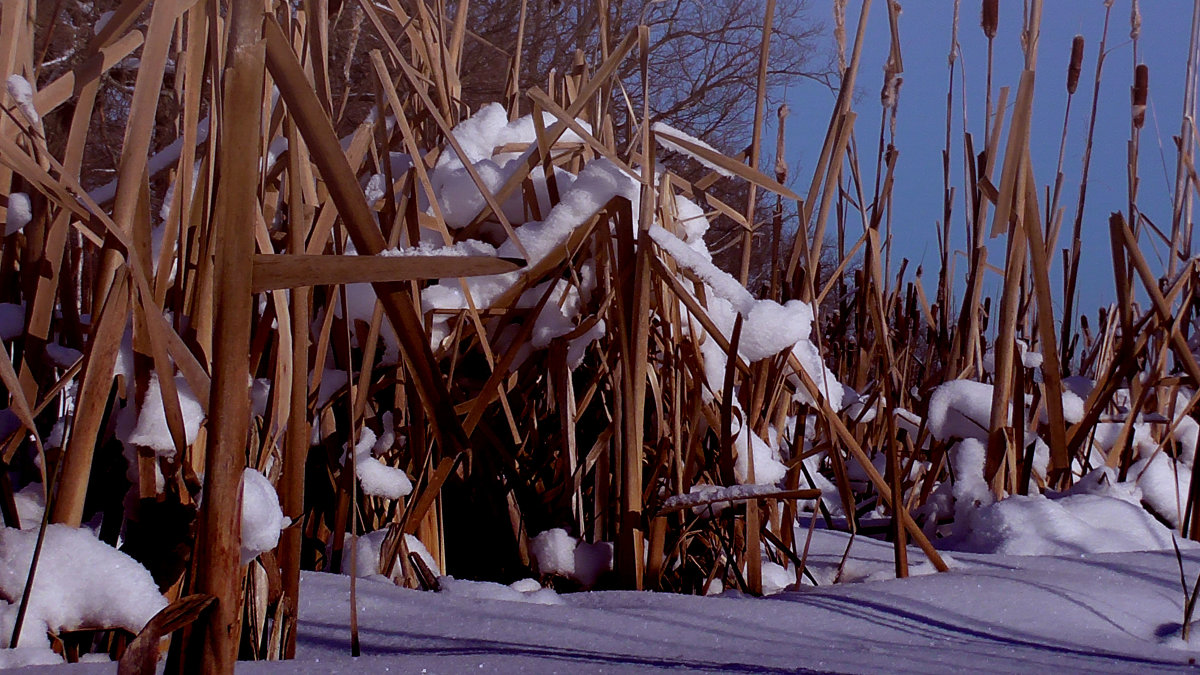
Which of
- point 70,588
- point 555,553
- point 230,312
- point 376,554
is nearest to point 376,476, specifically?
point 376,554

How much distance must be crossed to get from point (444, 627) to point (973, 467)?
2.63 ft

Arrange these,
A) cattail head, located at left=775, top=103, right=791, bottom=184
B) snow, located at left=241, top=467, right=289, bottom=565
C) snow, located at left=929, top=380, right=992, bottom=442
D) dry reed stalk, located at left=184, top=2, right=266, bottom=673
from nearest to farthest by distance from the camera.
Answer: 1. dry reed stalk, located at left=184, top=2, right=266, bottom=673
2. snow, located at left=241, top=467, right=289, bottom=565
3. snow, located at left=929, top=380, right=992, bottom=442
4. cattail head, located at left=775, top=103, right=791, bottom=184

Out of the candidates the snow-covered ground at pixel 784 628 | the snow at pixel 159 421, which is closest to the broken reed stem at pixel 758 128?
the snow-covered ground at pixel 784 628

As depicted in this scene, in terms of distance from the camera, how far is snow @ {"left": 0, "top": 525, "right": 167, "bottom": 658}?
492 millimetres

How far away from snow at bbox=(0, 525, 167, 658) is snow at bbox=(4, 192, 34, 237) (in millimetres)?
276

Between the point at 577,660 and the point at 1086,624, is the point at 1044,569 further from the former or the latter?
the point at 577,660

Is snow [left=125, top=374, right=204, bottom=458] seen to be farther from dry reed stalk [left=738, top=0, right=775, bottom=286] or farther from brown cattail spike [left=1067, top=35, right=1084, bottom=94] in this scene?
brown cattail spike [left=1067, top=35, right=1084, bottom=94]

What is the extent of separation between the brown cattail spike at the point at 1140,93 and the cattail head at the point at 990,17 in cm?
33

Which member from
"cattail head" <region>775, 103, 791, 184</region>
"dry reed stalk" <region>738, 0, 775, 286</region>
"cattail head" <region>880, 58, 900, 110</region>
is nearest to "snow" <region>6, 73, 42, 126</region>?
"dry reed stalk" <region>738, 0, 775, 286</region>

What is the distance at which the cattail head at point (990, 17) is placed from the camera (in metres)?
1.25

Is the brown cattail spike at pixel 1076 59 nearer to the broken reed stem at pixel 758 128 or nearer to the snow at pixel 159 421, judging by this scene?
the broken reed stem at pixel 758 128

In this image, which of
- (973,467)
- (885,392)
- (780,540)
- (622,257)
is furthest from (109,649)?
(973,467)

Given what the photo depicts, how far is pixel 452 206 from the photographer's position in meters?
0.89

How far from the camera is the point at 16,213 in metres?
0.68
